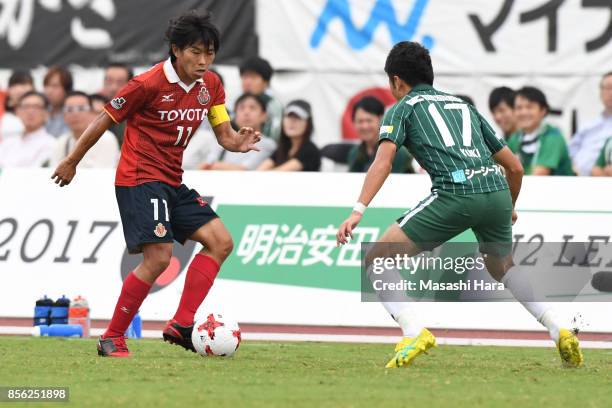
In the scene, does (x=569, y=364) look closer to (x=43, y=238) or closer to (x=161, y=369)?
(x=161, y=369)

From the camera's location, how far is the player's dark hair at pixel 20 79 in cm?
1817

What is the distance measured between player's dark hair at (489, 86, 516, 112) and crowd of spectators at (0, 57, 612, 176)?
1cm

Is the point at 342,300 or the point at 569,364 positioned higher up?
the point at 342,300

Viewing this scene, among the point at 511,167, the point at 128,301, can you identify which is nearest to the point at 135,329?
the point at 128,301

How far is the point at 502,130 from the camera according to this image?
16.0 m

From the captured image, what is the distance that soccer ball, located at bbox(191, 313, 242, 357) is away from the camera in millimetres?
9781

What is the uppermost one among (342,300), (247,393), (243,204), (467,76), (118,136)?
(467,76)

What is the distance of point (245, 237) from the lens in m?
13.7

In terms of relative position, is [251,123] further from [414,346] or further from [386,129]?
[414,346]

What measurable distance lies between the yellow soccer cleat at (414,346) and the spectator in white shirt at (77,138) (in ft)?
22.9

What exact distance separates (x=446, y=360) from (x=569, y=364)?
115 cm

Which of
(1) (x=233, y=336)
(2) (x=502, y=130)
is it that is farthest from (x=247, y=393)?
(2) (x=502, y=130)

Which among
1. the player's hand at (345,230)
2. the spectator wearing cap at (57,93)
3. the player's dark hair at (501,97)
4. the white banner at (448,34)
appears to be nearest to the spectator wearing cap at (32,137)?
the spectator wearing cap at (57,93)

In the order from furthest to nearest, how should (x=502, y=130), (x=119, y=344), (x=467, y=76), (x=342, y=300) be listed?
(x=467, y=76) → (x=502, y=130) → (x=342, y=300) → (x=119, y=344)
